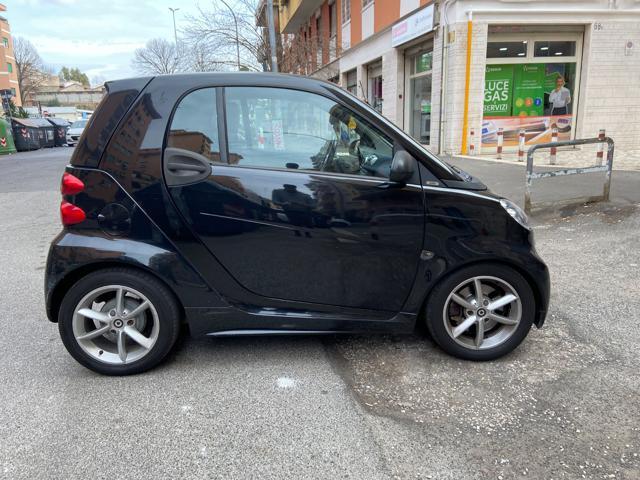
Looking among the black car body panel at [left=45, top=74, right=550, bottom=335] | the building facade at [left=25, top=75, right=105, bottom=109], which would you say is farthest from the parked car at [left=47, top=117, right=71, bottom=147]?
the building facade at [left=25, top=75, right=105, bottom=109]

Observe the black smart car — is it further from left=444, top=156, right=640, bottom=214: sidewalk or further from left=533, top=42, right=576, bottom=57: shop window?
left=533, top=42, right=576, bottom=57: shop window

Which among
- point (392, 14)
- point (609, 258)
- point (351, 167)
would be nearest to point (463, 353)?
point (351, 167)

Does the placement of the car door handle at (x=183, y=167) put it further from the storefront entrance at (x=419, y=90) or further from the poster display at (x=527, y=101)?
the storefront entrance at (x=419, y=90)

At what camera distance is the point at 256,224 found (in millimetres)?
2906

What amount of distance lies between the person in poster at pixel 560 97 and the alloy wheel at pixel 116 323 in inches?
570

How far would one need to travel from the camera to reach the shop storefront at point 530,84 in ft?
45.5

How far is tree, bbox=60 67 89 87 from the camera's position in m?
140

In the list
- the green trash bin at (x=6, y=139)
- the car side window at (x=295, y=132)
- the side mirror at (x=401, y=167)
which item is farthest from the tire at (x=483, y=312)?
the green trash bin at (x=6, y=139)

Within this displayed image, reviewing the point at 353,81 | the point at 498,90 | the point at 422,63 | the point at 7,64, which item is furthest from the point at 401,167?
the point at 7,64

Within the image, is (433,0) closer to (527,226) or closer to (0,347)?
(527,226)

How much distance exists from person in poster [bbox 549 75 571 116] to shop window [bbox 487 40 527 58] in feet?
4.55

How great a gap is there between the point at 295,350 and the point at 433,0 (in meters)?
13.0

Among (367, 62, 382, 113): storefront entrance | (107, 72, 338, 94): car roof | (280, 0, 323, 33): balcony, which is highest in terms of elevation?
(280, 0, 323, 33): balcony

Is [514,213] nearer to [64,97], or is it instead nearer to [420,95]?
[420,95]
